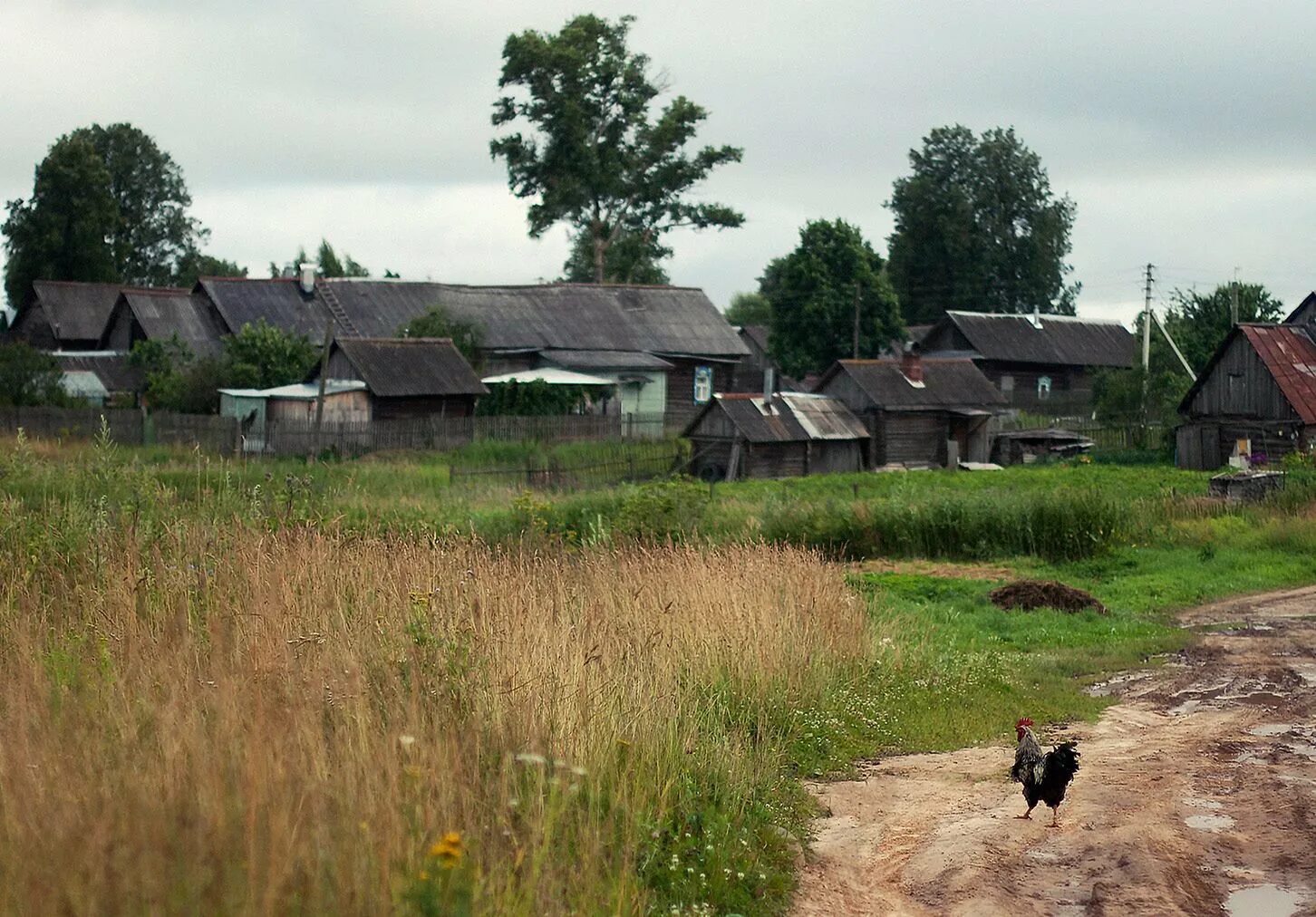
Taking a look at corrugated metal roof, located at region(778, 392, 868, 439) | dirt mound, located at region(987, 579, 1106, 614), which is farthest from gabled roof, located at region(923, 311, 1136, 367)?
dirt mound, located at region(987, 579, 1106, 614)

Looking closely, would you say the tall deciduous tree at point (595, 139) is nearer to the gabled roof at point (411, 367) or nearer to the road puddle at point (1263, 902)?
the gabled roof at point (411, 367)

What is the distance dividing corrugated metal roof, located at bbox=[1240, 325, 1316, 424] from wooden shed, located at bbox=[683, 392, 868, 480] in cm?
1185

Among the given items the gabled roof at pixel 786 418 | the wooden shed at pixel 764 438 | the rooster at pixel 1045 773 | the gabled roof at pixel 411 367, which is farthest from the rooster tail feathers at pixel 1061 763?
the gabled roof at pixel 411 367

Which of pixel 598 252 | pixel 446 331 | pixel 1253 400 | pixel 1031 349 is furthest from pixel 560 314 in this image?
pixel 1031 349

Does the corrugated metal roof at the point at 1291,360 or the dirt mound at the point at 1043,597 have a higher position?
the corrugated metal roof at the point at 1291,360

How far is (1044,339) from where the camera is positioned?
71.4 metres

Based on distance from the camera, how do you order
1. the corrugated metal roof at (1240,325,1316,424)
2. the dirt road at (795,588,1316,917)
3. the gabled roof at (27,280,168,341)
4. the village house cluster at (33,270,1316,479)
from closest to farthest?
the dirt road at (795,588,1316,917) → the corrugated metal roof at (1240,325,1316,424) → the village house cluster at (33,270,1316,479) → the gabled roof at (27,280,168,341)

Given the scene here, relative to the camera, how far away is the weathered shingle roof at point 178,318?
51.2 m

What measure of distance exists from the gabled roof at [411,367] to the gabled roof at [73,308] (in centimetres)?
2078

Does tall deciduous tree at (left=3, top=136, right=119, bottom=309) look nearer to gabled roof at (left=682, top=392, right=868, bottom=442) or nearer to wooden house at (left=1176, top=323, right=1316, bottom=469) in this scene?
gabled roof at (left=682, top=392, right=868, bottom=442)

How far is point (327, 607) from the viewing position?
824 cm

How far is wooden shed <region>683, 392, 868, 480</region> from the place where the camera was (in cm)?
4156

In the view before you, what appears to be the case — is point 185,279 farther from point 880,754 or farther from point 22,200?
point 880,754

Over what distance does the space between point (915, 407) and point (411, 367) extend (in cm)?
1621
